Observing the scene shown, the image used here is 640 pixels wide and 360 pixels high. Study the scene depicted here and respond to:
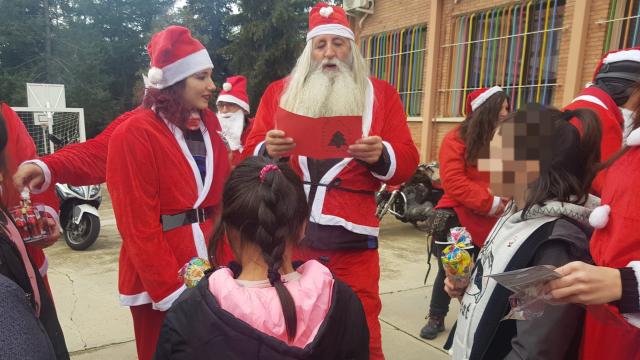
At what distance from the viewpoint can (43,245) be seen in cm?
202

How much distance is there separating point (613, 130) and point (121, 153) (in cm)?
239

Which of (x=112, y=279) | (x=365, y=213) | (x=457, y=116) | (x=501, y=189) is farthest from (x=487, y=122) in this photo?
(x=457, y=116)

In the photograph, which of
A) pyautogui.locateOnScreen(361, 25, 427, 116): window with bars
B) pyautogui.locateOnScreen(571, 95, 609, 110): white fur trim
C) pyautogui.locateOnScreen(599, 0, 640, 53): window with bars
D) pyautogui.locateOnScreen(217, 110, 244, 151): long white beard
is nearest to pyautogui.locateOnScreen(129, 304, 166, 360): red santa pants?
pyautogui.locateOnScreen(571, 95, 609, 110): white fur trim

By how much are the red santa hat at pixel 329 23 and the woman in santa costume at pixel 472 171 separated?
44.2 inches

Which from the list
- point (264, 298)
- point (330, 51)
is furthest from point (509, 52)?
point (264, 298)

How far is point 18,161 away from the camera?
84.6 inches

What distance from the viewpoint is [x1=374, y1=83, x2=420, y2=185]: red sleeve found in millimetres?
2135

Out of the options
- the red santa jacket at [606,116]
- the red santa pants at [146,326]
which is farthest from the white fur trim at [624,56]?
the red santa pants at [146,326]

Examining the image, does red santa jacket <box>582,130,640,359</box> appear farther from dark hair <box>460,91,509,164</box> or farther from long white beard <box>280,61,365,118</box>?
dark hair <box>460,91,509,164</box>

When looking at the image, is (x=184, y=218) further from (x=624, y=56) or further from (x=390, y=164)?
(x=624, y=56)

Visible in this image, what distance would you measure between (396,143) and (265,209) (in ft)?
3.94

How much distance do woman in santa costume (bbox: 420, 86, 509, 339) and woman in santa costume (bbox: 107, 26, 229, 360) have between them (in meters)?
1.56

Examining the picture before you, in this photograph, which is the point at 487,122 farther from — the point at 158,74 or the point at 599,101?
the point at 158,74

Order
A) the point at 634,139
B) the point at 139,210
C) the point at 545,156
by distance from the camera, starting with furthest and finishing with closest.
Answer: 1. the point at 139,210
2. the point at 545,156
3. the point at 634,139
